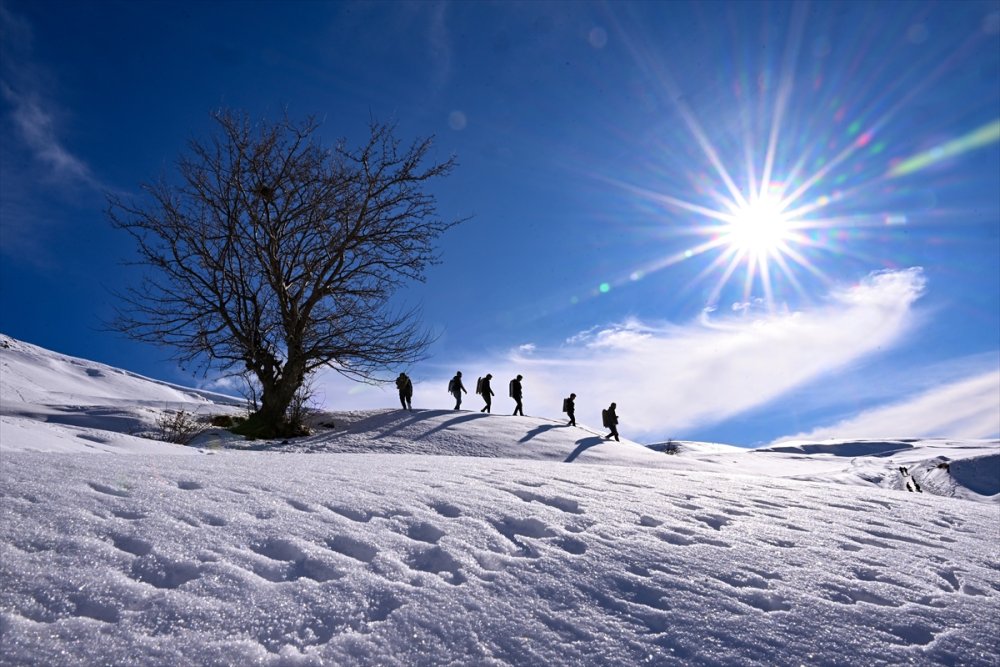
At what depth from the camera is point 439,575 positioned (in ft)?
7.88

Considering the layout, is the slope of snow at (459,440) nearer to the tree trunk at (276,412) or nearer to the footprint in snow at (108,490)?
the tree trunk at (276,412)

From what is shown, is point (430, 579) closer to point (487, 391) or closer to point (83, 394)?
point (487, 391)

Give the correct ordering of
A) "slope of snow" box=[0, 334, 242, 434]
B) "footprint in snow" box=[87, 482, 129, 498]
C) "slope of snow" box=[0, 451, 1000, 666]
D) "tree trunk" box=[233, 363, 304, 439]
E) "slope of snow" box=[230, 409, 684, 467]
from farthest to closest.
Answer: "tree trunk" box=[233, 363, 304, 439] → "slope of snow" box=[0, 334, 242, 434] → "slope of snow" box=[230, 409, 684, 467] → "footprint in snow" box=[87, 482, 129, 498] → "slope of snow" box=[0, 451, 1000, 666]

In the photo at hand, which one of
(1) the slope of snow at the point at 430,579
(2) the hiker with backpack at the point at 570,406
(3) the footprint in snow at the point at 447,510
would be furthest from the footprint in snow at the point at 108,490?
(2) the hiker with backpack at the point at 570,406

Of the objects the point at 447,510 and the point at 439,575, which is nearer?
the point at 439,575

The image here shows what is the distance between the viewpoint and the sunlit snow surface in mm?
1827

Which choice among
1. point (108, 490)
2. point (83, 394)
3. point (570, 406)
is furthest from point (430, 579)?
point (83, 394)

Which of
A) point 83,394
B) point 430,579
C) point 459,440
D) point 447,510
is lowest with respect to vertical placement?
point 430,579

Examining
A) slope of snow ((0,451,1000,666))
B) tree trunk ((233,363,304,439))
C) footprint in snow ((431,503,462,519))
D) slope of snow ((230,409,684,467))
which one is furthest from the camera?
tree trunk ((233,363,304,439))

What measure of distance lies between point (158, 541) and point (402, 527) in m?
1.11

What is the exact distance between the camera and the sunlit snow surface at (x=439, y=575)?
5.99 ft

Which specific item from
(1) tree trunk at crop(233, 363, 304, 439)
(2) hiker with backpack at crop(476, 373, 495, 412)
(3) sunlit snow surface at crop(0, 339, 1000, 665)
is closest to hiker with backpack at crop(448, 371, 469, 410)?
(2) hiker with backpack at crop(476, 373, 495, 412)

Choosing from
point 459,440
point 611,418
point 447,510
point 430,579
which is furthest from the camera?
point 611,418

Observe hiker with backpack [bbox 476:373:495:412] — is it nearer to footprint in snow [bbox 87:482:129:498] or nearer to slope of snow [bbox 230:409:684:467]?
slope of snow [bbox 230:409:684:467]
